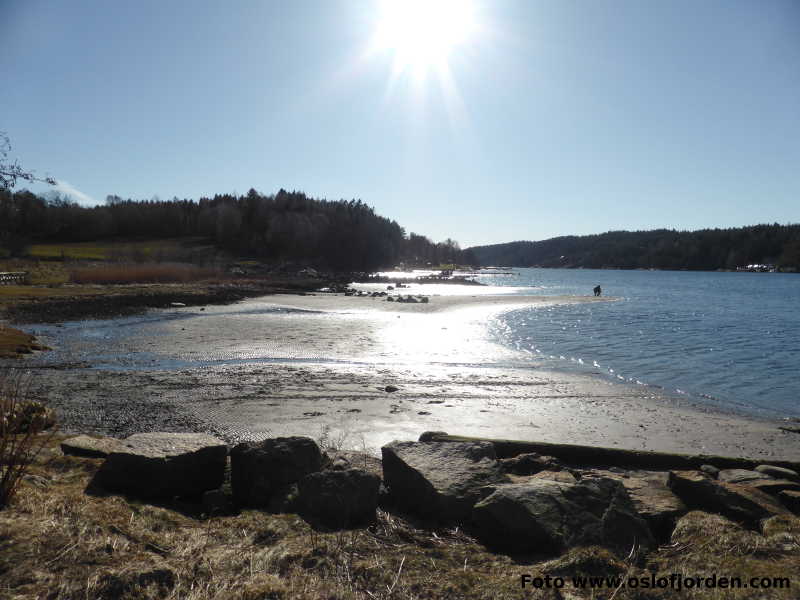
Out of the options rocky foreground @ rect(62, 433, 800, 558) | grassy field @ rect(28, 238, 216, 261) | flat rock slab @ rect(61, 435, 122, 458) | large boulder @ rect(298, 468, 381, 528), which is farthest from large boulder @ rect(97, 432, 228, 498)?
grassy field @ rect(28, 238, 216, 261)

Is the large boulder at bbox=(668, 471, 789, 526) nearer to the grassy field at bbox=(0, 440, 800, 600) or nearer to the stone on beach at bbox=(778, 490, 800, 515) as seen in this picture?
the grassy field at bbox=(0, 440, 800, 600)

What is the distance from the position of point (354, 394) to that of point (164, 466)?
7991mm

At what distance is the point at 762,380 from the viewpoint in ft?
56.2

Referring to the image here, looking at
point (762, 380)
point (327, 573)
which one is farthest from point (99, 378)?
point (762, 380)

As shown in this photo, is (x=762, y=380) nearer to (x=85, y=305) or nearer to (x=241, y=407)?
(x=241, y=407)

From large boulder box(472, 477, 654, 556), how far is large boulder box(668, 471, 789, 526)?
4.21ft

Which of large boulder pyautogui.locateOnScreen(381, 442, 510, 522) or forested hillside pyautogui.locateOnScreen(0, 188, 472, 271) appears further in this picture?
forested hillside pyautogui.locateOnScreen(0, 188, 472, 271)

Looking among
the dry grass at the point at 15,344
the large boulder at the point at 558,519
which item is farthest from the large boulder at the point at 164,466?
the dry grass at the point at 15,344

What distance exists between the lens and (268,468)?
585 cm

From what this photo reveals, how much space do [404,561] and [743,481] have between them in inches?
216

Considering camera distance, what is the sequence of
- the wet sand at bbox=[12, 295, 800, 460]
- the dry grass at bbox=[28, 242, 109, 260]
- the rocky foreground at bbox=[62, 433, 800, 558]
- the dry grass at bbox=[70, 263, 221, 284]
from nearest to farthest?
the rocky foreground at bbox=[62, 433, 800, 558]
the wet sand at bbox=[12, 295, 800, 460]
the dry grass at bbox=[70, 263, 221, 284]
the dry grass at bbox=[28, 242, 109, 260]

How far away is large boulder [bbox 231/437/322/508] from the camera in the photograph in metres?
5.75

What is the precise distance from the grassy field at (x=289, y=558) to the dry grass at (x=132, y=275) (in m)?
55.7

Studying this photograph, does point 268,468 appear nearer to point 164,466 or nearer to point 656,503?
point 164,466
